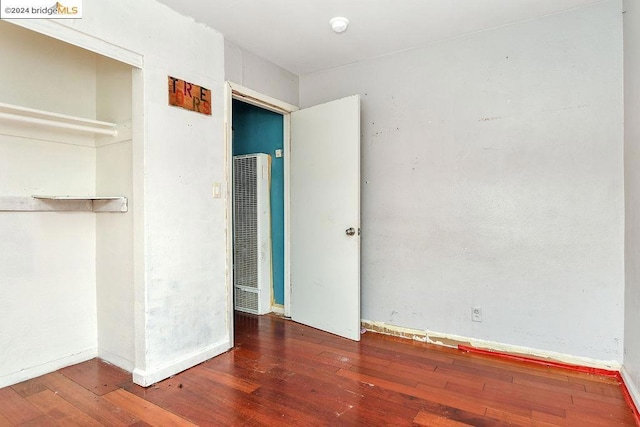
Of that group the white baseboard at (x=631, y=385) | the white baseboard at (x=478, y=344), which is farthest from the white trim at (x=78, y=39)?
the white baseboard at (x=631, y=385)

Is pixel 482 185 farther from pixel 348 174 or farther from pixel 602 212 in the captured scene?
pixel 348 174

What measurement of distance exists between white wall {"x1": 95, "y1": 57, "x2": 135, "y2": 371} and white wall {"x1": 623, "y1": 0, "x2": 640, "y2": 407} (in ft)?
9.89

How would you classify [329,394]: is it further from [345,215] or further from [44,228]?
[44,228]

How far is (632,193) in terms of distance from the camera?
7.22 feet

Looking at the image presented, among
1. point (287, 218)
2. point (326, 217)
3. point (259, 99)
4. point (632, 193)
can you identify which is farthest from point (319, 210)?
point (632, 193)

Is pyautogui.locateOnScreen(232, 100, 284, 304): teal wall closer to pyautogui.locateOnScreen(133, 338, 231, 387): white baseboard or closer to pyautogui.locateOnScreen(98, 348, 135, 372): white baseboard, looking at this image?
pyautogui.locateOnScreen(133, 338, 231, 387): white baseboard

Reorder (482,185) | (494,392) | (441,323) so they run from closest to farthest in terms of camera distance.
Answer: (494,392) → (482,185) → (441,323)

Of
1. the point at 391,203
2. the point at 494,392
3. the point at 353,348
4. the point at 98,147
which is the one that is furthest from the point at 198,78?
the point at 494,392

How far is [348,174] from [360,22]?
3.75 ft

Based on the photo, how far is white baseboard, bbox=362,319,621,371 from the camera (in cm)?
247

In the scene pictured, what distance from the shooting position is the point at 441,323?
9.86ft

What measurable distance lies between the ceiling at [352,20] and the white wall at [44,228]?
93 centimetres

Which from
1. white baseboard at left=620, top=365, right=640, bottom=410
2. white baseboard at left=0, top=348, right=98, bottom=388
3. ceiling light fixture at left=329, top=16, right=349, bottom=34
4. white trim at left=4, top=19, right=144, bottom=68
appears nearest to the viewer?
white trim at left=4, top=19, right=144, bottom=68

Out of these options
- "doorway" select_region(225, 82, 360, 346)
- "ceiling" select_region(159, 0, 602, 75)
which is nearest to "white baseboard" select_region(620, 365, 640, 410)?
"doorway" select_region(225, 82, 360, 346)
